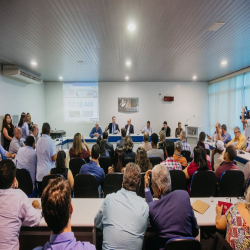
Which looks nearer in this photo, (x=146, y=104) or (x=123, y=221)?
(x=123, y=221)

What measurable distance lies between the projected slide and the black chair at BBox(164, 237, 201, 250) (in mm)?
9523

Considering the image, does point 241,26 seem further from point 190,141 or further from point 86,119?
point 86,119

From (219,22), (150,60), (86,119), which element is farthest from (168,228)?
(86,119)

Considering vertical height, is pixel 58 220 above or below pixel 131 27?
below

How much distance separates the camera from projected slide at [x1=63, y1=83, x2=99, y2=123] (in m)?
10.3

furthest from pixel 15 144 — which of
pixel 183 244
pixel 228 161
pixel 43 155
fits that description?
pixel 228 161

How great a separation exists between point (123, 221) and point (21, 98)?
26.3 feet

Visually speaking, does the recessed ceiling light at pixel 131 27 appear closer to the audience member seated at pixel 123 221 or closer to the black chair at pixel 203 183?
the black chair at pixel 203 183

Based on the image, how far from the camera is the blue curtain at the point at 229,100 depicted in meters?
7.68

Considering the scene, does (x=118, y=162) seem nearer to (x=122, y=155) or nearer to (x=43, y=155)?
(x=122, y=155)

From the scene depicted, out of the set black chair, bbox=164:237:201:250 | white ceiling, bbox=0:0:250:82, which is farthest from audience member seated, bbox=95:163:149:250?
white ceiling, bbox=0:0:250:82

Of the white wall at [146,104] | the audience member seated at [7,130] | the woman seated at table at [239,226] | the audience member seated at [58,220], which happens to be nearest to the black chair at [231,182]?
the woman seated at table at [239,226]

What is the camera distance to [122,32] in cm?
370

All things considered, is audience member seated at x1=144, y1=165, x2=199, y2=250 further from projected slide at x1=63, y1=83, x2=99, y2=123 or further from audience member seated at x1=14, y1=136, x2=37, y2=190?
projected slide at x1=63, y1=83, x2=99, y2=123
